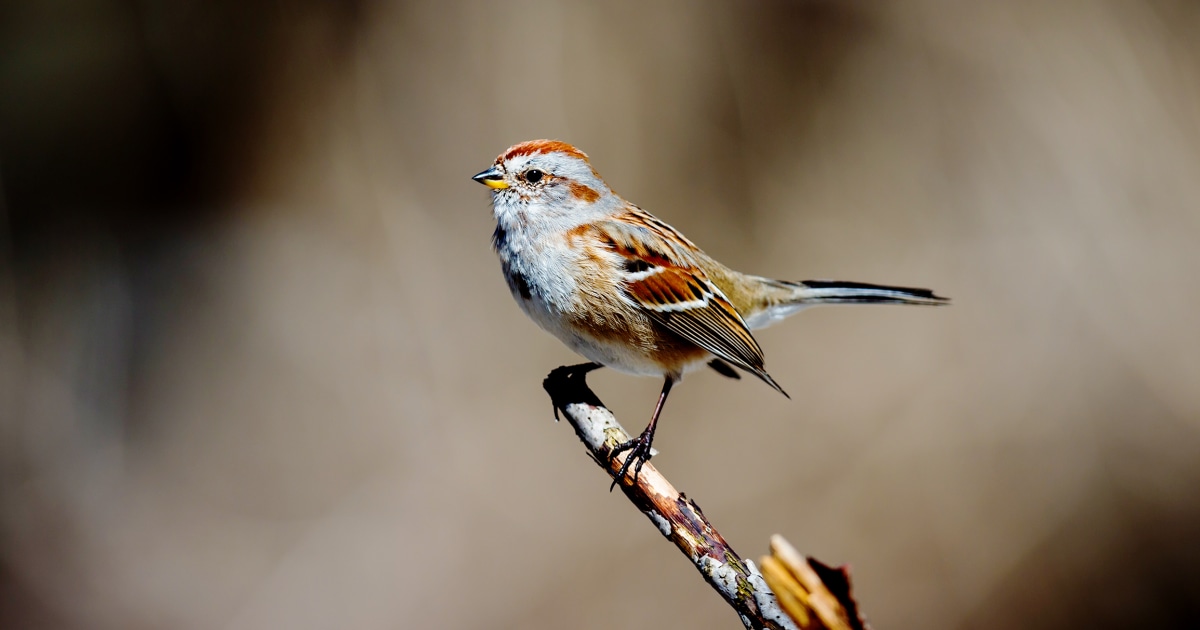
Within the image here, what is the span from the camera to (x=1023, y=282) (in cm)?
472

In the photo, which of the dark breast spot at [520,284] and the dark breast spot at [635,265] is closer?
the dark breast spot at [520,284]

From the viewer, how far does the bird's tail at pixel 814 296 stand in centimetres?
264

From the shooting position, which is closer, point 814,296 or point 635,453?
point 635,453

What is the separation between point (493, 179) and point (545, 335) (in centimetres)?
256

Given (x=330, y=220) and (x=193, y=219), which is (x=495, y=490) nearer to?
(x=330, y=220)

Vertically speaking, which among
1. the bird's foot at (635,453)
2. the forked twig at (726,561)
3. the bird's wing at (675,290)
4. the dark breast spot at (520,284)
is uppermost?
the dark breast spot at (520,284)

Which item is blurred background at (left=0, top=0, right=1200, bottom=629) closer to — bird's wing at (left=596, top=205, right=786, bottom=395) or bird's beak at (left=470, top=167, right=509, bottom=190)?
bird's wing at (left=596, top=205, right=786, bottom=395)

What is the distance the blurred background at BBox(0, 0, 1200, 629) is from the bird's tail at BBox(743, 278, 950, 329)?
1.79 meters

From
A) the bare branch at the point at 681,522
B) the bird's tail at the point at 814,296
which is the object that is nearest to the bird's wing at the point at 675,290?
the bird's tail at the point at 814,296

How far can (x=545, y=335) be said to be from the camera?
4.80m

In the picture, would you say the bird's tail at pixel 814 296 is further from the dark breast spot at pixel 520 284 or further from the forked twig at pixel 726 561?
the dark breast spot at pixel 520 284

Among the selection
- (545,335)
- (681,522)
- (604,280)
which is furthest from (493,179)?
(545,335)

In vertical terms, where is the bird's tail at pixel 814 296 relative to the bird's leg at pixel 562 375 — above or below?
below

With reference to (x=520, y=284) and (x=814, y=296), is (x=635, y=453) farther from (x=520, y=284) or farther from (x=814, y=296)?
(x=814, y=296)
